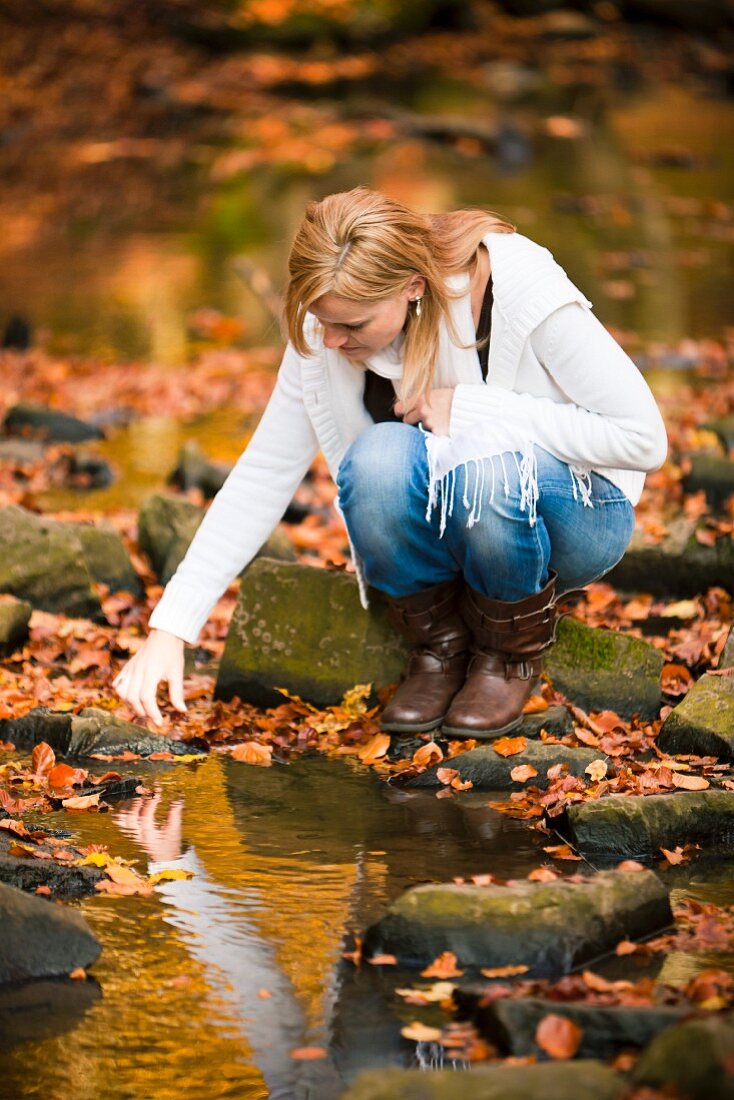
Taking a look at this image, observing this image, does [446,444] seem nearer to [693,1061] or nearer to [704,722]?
[704,722]

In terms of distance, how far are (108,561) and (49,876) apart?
2737 millimetres

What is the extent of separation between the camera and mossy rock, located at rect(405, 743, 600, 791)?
3953 mm

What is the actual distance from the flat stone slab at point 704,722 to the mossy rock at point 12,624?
2254 mm

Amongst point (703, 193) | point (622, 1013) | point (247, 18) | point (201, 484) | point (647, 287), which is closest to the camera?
point (622, 1013)

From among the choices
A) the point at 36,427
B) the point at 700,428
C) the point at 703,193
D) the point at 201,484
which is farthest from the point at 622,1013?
the point at 703,193

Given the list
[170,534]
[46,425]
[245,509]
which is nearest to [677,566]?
[170,534]

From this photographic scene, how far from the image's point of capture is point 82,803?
12.7ft

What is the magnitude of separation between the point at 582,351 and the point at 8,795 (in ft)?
6.15

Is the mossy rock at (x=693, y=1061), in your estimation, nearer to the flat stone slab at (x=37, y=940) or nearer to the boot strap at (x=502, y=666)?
the flat stone slab at (x=37, y=940)

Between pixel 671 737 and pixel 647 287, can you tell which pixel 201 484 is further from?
pixel 647 287

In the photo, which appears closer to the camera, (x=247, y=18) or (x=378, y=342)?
(x=378, y=342)

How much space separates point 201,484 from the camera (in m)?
7.43

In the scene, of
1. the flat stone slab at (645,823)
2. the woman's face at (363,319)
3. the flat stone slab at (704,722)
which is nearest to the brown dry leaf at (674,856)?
the flat stone slab at (645,823)

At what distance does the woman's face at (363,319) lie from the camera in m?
3.71
